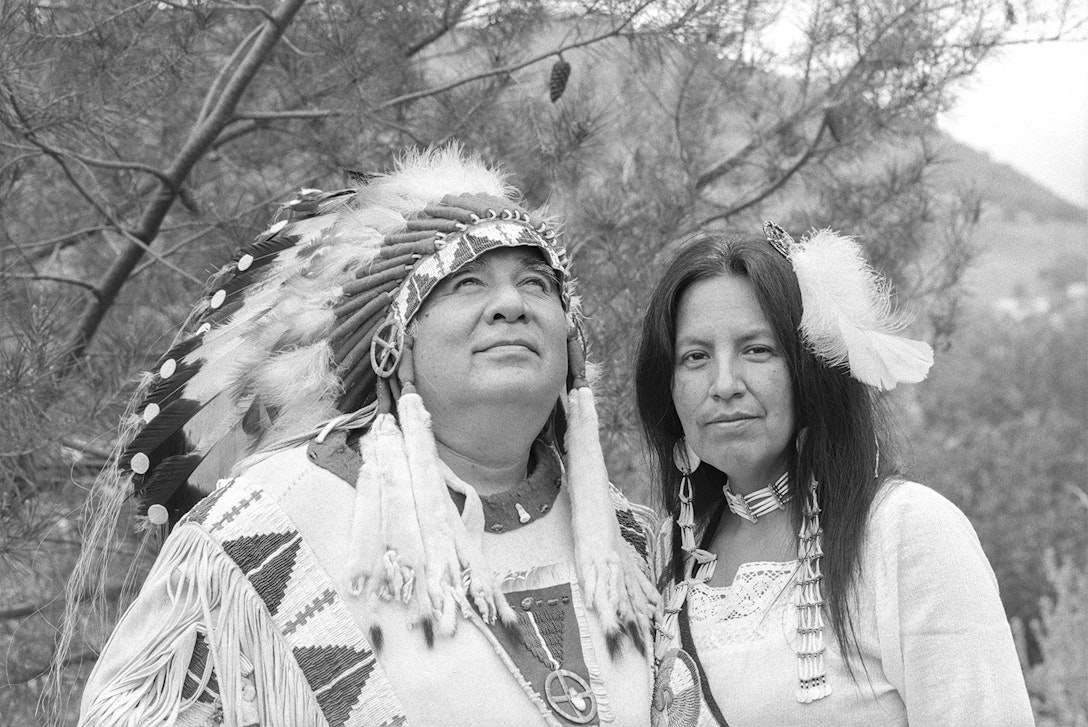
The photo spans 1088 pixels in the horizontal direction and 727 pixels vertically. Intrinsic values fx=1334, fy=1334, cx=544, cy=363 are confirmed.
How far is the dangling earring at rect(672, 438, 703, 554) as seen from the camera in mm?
2879

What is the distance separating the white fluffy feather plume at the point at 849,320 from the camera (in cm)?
260

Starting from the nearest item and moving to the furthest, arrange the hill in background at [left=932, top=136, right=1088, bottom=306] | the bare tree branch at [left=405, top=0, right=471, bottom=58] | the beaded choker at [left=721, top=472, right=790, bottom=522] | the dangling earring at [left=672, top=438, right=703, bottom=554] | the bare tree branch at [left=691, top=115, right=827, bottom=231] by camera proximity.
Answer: the beaded choker at [left=721, top=472, right=790, bottom=522] < the dangling earring at [left=672, top=438, right=703, bottom=554] < the bare tree branch at [left=405, top=0, right=471, bottom=58] < the bare tree branch at [left=691, top=115, right=827, bottom=231] < the hill in background at [left=932, top=136, right=1088, bottom=306]

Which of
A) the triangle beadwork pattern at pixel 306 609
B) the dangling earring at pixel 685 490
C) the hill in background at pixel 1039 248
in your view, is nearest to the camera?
the triangle beadwork pattern at pixel 306 609

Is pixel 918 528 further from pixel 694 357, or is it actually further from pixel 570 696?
pixel 570 696

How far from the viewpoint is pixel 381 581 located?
8.08 feet

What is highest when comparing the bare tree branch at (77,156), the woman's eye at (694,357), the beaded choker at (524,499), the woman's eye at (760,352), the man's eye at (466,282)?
the bare tree branch at (77,156)

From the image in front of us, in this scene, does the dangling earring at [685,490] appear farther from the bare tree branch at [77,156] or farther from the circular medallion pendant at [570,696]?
the bare tree branch at [77,156]

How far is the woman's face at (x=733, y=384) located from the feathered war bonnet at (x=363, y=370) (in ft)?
0.86

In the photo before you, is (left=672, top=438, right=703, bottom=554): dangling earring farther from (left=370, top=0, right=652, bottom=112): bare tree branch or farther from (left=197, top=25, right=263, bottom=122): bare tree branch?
(left=197, top=25, right=263, bottom=122): bare tree branch

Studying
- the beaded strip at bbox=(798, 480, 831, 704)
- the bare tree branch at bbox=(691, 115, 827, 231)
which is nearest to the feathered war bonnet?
the beaded strip at bbox=(798, 480, 831, 704)

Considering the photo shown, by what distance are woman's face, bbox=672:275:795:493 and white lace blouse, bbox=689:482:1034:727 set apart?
23cm

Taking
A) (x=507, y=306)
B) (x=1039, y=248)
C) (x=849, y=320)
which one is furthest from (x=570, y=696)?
(x=1039, y=248)

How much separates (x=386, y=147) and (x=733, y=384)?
1441mm

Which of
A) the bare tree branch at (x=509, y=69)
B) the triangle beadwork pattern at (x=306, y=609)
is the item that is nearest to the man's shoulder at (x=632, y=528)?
the triangle beadwork pattern at (x=306, y=609)
